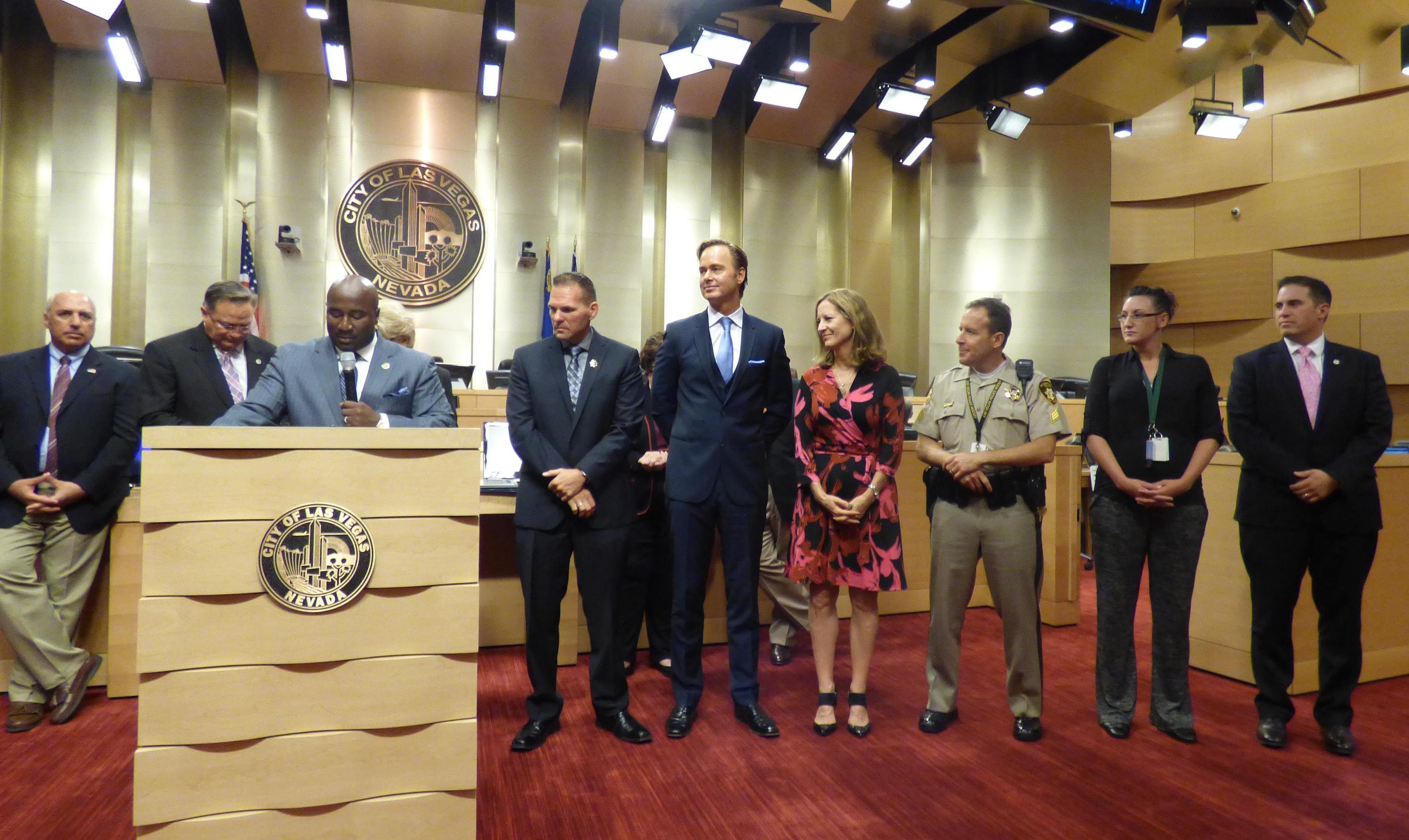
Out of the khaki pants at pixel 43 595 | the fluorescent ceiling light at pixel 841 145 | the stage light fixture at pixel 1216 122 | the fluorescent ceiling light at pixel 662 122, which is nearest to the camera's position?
the khaki pants at pixel 43 595

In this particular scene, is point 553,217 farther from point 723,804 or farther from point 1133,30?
point 723,804

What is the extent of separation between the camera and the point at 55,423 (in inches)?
118

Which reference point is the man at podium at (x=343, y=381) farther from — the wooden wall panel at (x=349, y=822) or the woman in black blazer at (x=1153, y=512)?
the woman in black blazer at (x=1153, y=512)

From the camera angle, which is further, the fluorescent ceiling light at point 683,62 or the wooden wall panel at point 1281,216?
the wooden wall panel at point 1281,216

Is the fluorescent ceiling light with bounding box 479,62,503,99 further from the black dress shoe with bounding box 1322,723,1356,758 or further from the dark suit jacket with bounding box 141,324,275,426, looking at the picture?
the black dress shoe with bounding box 1322,723,1356,758

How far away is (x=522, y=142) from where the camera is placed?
8.60 metres

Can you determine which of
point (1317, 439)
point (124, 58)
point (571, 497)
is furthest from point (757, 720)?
point (124, 58)

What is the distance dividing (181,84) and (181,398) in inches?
242

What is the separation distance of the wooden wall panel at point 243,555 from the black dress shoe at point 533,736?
1.09 m

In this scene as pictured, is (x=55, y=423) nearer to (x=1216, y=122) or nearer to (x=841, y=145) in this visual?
(x=841, y=145)

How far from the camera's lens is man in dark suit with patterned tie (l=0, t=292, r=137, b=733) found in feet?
9.29

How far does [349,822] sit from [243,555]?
→ 592 mm

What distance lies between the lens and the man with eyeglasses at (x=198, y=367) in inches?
123

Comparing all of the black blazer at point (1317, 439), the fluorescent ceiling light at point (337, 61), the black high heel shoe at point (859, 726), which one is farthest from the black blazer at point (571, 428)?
the fluorescent ceiling light at point (337, 61)
